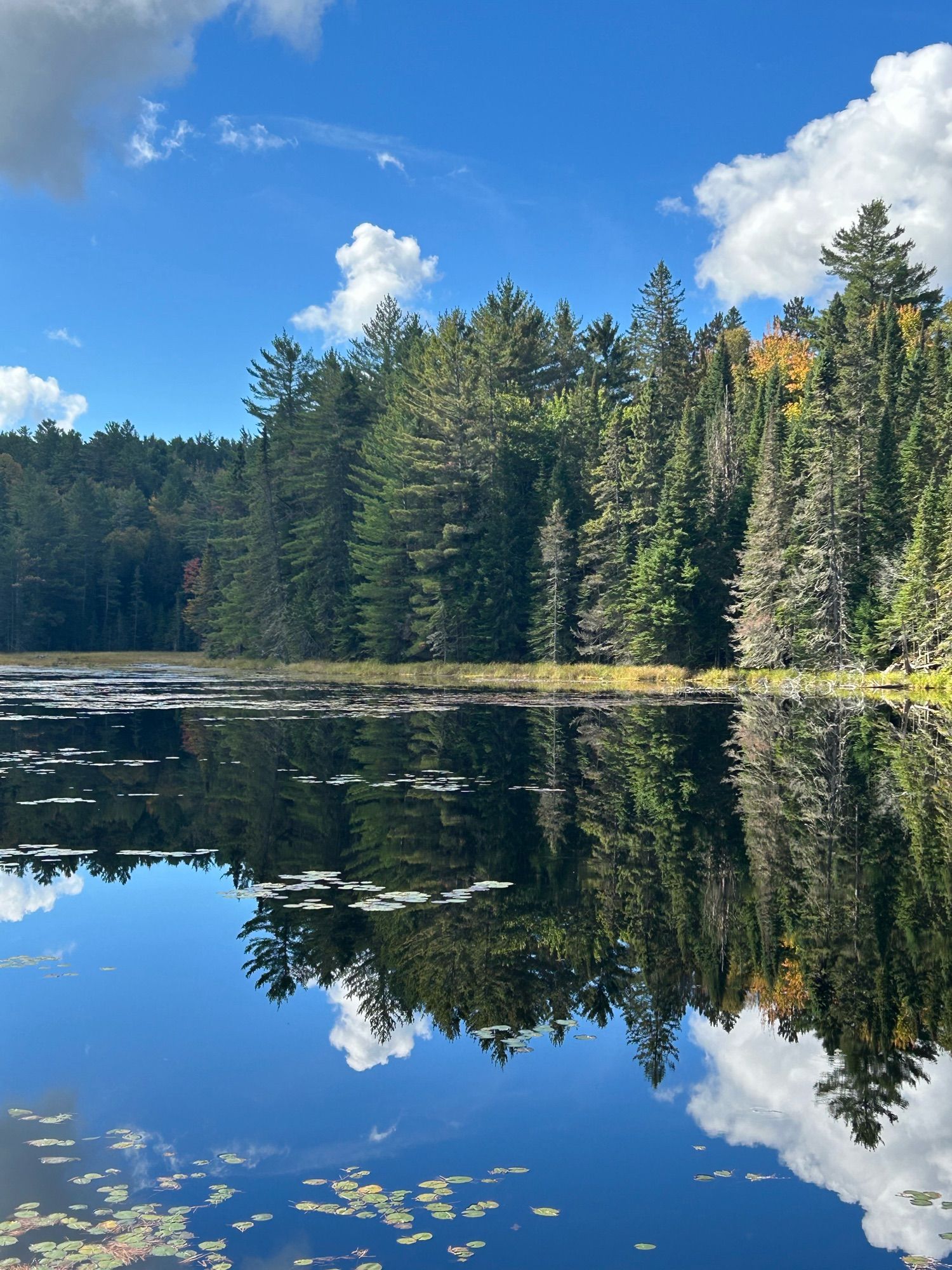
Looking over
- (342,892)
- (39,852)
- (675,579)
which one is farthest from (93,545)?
(342,892)

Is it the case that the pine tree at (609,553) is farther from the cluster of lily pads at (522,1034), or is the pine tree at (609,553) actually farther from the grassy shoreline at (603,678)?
the cluster of lily pads at (522,1034)

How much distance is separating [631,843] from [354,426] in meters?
68.9

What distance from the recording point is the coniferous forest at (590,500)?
54406 millimetres

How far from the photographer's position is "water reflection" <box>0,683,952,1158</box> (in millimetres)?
7811

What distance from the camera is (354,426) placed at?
7919 centimetres

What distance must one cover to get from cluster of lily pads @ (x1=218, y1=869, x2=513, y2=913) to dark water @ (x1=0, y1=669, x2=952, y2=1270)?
0.20 ft

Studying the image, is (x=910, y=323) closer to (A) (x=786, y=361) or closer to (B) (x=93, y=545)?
(A) (x=786, y=361)

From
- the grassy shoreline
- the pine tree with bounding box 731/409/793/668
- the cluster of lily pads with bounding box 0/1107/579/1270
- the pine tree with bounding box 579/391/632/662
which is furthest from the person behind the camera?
the pine tree with bounding box 579/391/632/662

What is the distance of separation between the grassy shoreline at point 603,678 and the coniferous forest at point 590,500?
1064mm

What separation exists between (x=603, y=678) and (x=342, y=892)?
161 feet

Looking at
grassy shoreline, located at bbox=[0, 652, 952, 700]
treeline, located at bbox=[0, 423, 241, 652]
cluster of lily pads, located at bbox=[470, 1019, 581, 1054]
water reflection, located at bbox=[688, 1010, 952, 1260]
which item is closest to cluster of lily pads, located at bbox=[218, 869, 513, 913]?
cluster of lily pads, located at bbox=[470, 1019, 581, 1054]

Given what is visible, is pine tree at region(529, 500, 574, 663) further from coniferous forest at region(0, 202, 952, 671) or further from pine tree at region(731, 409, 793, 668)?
pine tree at region(731, 409, 793, 668)

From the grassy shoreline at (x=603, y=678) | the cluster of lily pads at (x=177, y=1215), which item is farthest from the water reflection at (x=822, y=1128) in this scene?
the grassy shoreline at (x=603, y=678)

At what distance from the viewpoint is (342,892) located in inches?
450
